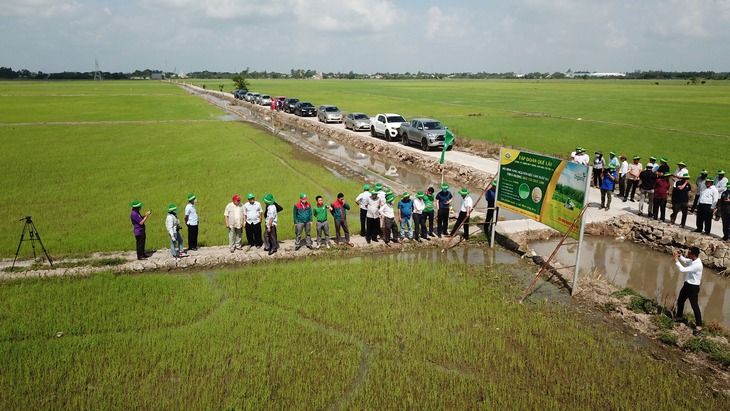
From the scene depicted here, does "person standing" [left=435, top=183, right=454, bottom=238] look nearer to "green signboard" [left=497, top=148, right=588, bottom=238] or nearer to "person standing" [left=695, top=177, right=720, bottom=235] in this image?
"green signboard" [left=497, top=148, right=588, bottom=238]

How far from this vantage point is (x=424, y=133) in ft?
88.3

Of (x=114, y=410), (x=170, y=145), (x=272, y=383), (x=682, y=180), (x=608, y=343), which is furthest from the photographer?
(x=170, y=145)

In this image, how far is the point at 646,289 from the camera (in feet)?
34.7

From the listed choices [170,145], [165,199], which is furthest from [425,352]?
[170,145]

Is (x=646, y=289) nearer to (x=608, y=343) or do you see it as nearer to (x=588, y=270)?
(x=588, y=270)

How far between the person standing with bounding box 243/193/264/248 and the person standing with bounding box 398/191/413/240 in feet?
12.5

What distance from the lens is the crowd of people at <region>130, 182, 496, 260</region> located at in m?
11.5

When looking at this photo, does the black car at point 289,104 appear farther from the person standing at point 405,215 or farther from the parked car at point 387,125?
the person standing at point 405,215

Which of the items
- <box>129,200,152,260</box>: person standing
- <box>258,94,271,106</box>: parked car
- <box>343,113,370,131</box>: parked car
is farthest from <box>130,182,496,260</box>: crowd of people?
<box>258,94,271,106</box>: parked car

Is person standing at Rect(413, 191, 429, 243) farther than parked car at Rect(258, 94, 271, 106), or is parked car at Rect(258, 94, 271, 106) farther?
parked car at Rect(258, 94, 271, 106)

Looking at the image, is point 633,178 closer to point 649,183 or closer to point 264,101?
point 649,183

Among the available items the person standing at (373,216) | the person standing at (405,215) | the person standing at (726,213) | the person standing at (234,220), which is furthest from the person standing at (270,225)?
the person standing at (726,213)

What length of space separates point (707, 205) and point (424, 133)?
1639cm

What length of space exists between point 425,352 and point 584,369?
248cm
